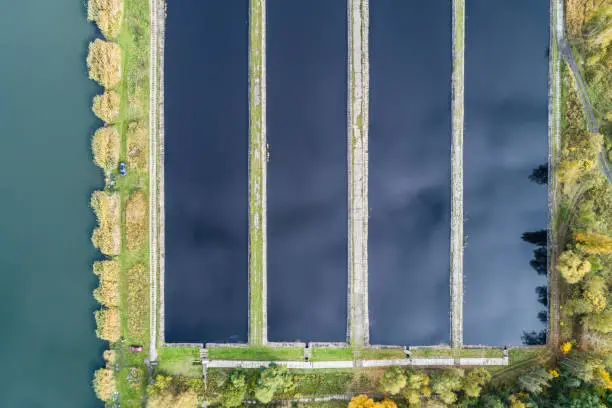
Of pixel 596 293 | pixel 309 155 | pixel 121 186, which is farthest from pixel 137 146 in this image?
pixel 596 293

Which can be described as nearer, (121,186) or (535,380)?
(535,380)

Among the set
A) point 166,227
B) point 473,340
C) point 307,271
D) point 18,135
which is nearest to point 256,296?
point 307,271

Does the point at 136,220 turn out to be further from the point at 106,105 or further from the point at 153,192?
the point at 106,105

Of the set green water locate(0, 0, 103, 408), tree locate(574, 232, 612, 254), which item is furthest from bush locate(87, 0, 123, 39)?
tree locate(574, 232, 612, 254)

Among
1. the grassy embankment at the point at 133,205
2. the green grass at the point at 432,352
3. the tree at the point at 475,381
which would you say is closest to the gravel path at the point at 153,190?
the grassy embankment at the point at 133,205

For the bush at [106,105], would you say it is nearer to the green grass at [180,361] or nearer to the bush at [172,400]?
the green grass at [180,361]

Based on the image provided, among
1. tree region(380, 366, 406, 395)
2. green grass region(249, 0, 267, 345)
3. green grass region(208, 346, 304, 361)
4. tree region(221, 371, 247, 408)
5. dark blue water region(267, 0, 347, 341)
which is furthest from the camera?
green grass region(208, 346, 304, 361)

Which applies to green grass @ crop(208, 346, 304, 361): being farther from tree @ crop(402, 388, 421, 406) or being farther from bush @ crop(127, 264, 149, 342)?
tree @ crop(402, 388, 421, 406)
